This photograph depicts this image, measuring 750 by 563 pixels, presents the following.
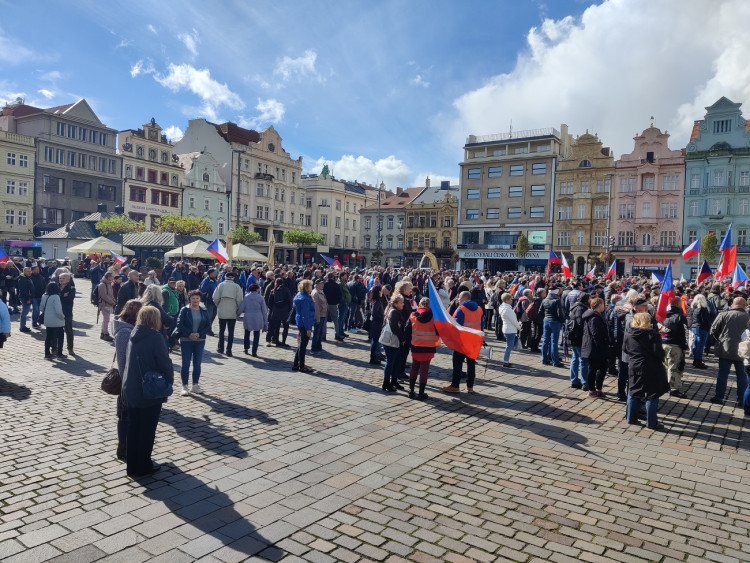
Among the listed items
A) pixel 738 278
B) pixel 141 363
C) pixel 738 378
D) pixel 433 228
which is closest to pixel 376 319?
pixel 141 363

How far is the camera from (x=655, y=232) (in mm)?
55281

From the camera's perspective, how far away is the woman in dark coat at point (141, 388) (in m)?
5.71

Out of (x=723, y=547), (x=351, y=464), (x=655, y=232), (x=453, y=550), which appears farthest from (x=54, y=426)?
(x=655, y=232)

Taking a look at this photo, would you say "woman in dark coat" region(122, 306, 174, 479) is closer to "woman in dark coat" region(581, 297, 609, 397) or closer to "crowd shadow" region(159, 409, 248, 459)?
"crowd shadow" region(159, 409, 248, 459)

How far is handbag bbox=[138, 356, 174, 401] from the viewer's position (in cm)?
566

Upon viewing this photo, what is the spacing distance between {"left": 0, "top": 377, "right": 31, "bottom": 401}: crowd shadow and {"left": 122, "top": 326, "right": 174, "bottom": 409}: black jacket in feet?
12.6

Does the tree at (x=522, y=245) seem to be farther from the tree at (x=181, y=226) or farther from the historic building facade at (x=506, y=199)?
the tree at (x=181, y=226)

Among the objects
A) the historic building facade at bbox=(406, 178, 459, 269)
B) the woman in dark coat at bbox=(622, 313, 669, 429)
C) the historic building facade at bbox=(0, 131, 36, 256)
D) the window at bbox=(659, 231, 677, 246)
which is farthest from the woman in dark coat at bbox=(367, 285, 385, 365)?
the historic building facade at bbox=(406, 178, 459, 269)

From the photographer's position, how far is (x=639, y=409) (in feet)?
27.5

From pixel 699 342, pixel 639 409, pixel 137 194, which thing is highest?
pixel 137 194

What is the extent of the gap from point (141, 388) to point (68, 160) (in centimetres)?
5217

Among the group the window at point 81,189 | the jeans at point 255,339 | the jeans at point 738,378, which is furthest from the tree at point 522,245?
the jeans at point 738,378

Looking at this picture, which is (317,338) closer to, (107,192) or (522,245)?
(107,192)

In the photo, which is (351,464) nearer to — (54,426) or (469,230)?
(54,426)
